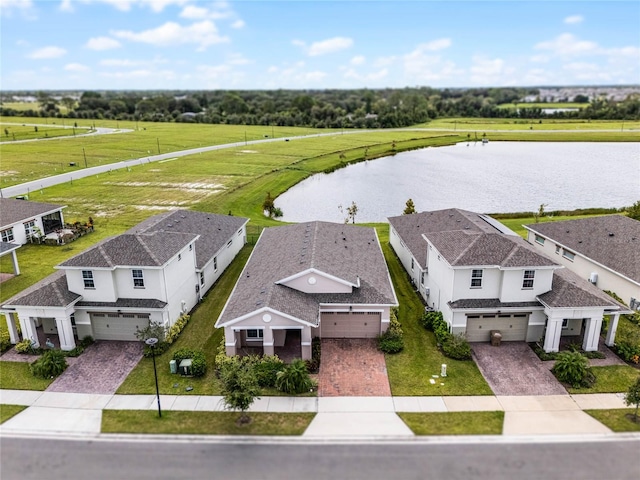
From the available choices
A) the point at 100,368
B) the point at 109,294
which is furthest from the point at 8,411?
the point at 109,294

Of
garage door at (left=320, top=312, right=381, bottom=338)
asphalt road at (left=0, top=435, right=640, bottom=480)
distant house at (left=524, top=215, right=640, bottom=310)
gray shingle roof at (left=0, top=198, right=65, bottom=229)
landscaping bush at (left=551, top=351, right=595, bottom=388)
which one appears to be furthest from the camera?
gray shingle roof at (left=0, top=198, right=65, bottom=229)

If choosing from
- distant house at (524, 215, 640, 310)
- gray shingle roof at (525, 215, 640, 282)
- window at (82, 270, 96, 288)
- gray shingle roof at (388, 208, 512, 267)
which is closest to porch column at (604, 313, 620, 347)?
distant house at (524, 215, 640, 310)

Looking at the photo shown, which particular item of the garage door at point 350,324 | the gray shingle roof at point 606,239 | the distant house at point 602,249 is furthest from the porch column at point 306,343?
the gray shingle roof at point 606,239

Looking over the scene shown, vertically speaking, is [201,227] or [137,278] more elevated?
[201,227]

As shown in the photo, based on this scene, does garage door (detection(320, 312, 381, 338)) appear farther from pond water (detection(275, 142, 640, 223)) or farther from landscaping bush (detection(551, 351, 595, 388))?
pond water (detection(275, 142, 640, 223))

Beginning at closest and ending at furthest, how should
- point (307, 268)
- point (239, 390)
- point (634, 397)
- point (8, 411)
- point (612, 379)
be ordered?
1. point (634, 397)
2. point (239, 390)
3. point (8, 411)
4. point (612, 379)
5. point (307, 268)

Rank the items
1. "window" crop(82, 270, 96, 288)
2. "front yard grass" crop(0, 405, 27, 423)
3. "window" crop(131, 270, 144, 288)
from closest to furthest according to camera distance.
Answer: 1. "front yard grass" crop(0, 405, 27, 423)
2. "window" crop(82, 270, 96, 288)
3. "window" crop(131, 270, 144, 288)

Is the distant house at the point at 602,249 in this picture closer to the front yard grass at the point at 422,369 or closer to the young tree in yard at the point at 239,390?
the front yard grass at the point at 422,369

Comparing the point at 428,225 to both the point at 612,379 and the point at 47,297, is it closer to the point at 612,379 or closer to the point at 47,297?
the point at 612,379

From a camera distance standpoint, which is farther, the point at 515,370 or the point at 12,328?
the point at 12,328
